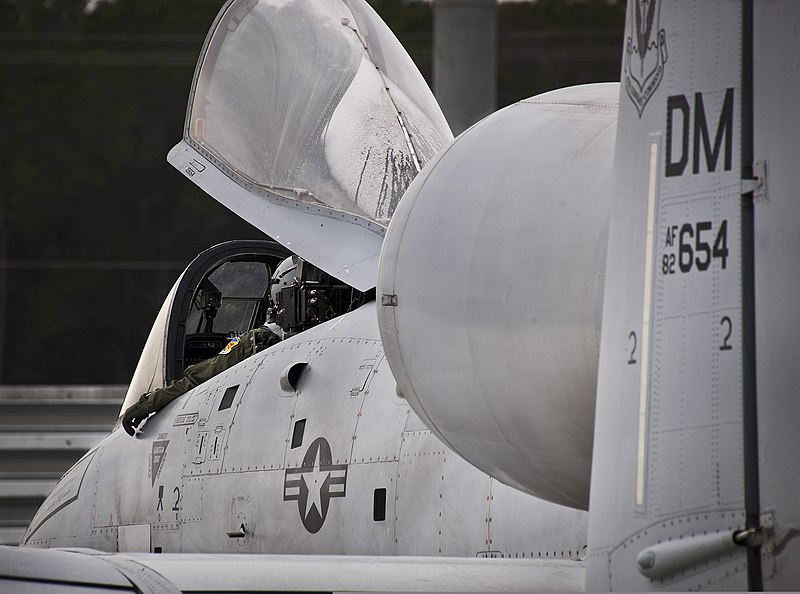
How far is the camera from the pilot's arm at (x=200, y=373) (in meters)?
8.51

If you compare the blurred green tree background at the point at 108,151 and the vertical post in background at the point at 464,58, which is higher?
the blurred green tree background at the point at 108,151

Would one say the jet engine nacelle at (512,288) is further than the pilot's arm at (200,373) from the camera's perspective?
No

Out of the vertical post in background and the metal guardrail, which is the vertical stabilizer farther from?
Answer: the metal guardrail

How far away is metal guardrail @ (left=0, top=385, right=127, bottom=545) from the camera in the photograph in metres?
15.2

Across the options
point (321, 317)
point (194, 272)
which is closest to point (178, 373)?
point (194, 272)

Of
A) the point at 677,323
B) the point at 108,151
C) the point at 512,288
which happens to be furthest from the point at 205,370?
the point at 108,151

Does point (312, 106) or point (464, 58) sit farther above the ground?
point (464, 58)

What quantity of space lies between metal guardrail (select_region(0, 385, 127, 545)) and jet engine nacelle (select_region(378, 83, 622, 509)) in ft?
35.3

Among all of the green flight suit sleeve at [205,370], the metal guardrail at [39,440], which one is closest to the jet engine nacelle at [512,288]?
the green flight suit sleeve at [205,370]

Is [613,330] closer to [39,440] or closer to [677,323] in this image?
[677,323]

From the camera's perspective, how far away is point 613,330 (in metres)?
4.04

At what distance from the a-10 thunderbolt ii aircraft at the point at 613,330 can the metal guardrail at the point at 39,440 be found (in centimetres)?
835

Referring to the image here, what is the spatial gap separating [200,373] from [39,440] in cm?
754

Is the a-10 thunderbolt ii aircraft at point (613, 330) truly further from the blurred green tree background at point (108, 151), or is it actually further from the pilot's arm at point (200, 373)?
the blurred green tree background at point (108, 151)
